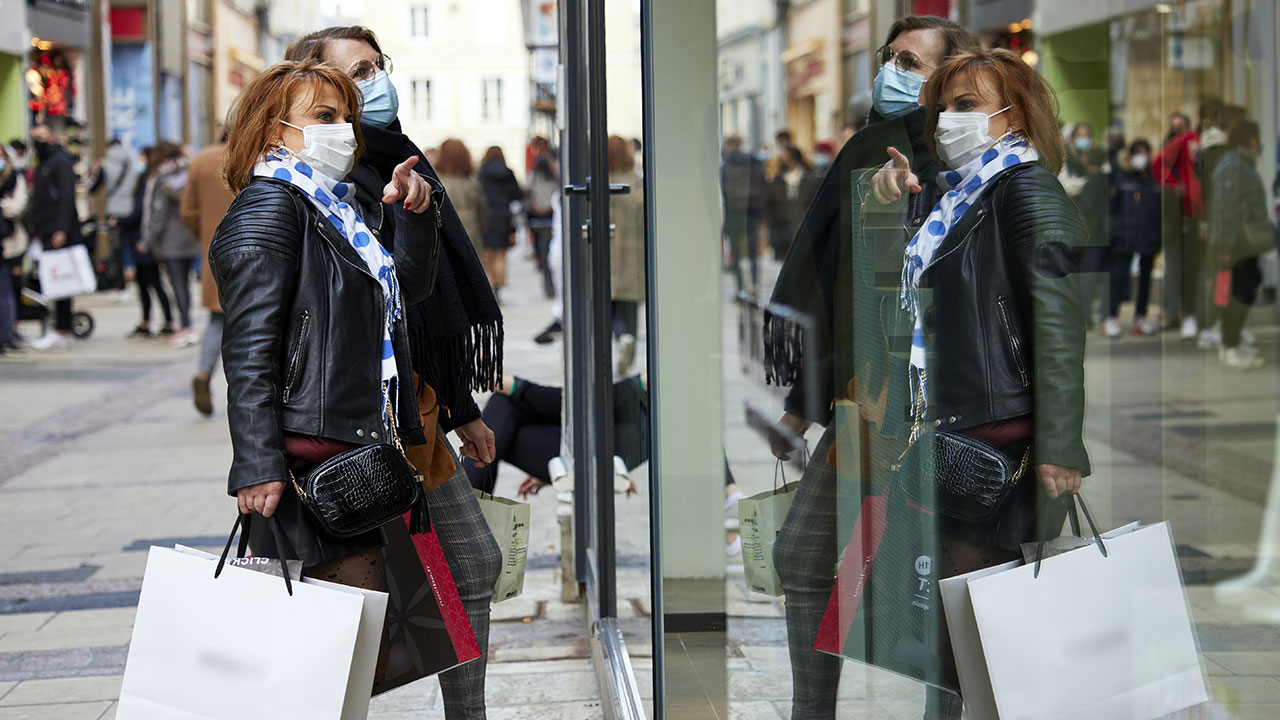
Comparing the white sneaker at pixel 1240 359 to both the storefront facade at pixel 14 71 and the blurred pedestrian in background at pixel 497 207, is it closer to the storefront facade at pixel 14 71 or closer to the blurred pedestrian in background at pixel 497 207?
the blurred pedestrian in background at pixel 497 207

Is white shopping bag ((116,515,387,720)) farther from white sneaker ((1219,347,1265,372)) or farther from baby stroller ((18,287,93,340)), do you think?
baby stroller ((18,287,93,340))

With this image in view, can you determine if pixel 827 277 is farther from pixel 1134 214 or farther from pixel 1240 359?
pixel 1240 359

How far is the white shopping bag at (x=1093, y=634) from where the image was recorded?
1744 millimetres

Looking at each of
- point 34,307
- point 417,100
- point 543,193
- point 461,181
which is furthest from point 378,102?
point 543,193

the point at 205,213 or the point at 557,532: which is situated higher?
the point at 205,213

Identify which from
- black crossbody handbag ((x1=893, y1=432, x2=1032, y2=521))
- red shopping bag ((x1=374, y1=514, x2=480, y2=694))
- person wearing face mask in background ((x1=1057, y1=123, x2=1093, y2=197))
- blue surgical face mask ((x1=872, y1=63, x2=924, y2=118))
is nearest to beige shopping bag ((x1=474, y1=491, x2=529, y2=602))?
red shopping bag ((x1=374, y1=514, x2=480, y2=694))

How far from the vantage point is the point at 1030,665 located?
1.92m

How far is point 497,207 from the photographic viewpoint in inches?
629

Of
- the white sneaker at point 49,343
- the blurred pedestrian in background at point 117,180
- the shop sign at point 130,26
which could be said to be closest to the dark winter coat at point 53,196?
the white sneaker at point 49,343

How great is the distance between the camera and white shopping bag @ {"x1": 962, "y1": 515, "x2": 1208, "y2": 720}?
174cm

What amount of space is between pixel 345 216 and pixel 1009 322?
1.41m

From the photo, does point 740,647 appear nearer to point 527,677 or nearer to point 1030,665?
point 1030,665

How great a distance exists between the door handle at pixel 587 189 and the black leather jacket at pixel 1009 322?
1.63 metres

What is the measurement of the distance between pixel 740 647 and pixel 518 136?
5195 cm
